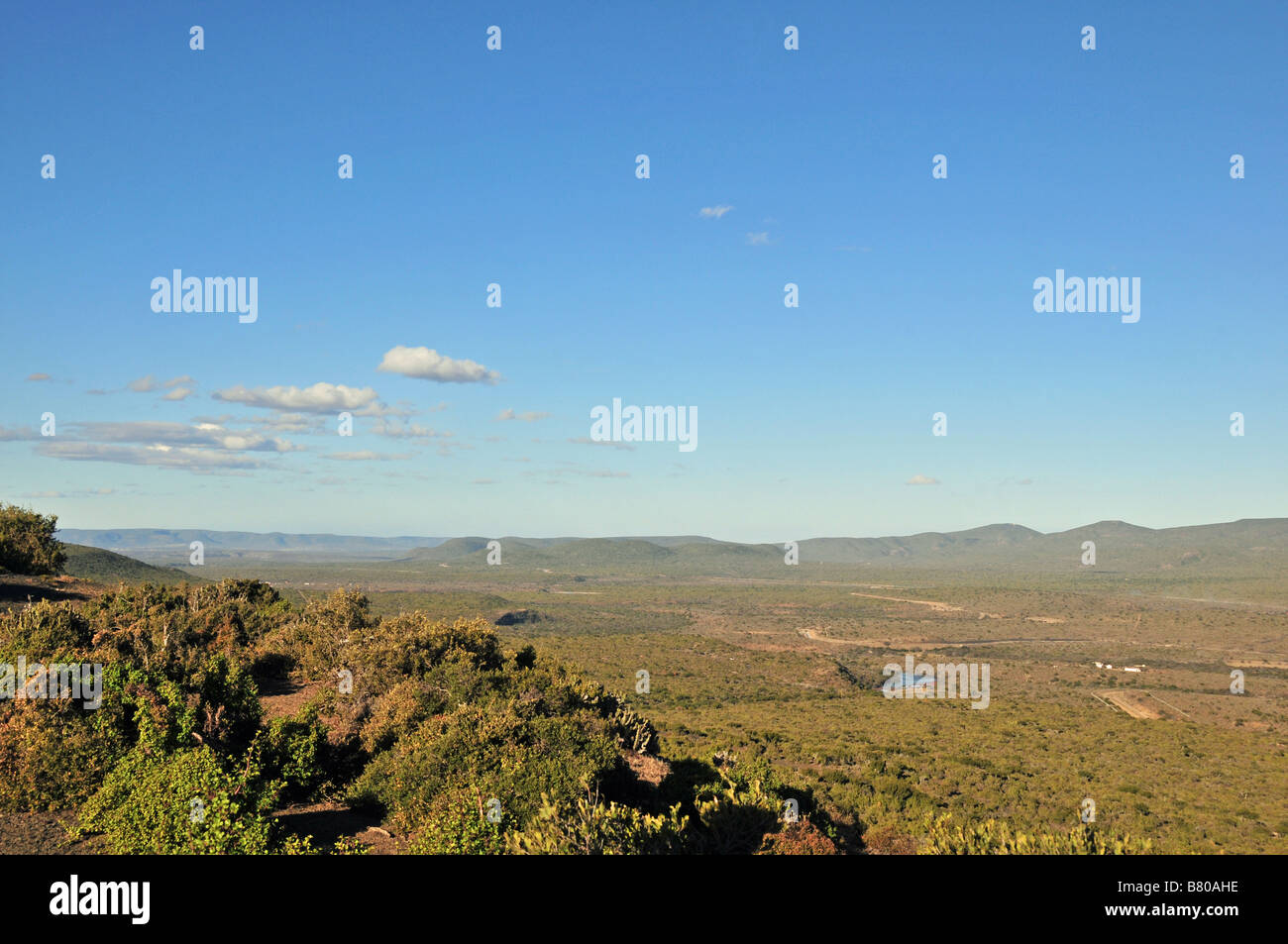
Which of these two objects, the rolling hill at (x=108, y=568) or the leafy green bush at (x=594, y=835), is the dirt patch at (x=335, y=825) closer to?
the leafy green bush at (x=594, y=835)

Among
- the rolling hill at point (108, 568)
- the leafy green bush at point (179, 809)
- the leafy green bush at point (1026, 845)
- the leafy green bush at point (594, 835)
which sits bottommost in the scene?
the rolling hill at point (108, 568)

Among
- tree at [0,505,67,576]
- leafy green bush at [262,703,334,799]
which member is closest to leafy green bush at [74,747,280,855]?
leafy green bush at [262,703,334,799]

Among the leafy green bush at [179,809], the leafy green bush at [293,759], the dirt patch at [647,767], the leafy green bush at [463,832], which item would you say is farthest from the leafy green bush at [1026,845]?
the leafy green bush at [293,759]

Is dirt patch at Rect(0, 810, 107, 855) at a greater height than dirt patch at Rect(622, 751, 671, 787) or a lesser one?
greater

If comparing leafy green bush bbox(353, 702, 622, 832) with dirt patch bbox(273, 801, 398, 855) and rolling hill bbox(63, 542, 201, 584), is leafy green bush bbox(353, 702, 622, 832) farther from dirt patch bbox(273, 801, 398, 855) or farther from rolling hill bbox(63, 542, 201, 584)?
rolling hill bbox(63, 542, 201, 584)

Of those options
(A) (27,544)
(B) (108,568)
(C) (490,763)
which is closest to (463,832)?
(C) (490,763)

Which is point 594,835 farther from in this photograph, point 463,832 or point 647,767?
point 647,767

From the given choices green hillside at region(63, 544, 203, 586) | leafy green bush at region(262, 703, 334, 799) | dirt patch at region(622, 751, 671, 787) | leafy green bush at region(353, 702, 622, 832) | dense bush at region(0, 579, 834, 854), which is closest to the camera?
dense bush at region(0, 579, 834, 854)
